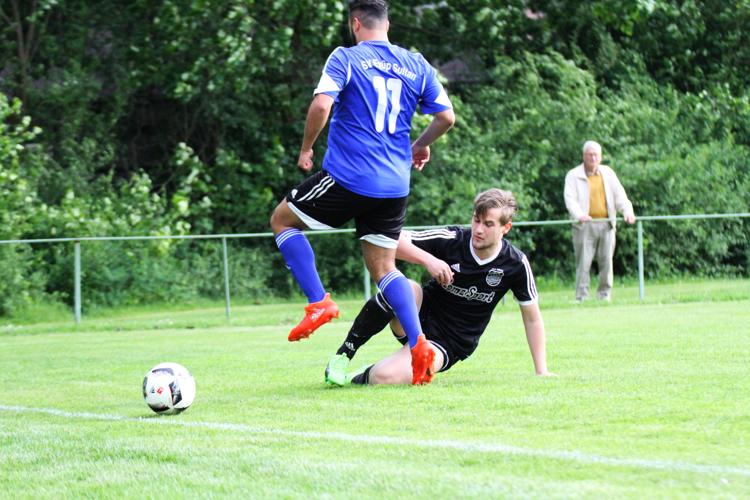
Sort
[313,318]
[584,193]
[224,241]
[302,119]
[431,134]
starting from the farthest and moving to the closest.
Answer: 1. [302,119]
2. [224,241]
3. [584,193]
4. [431,134]
5. [313,318]

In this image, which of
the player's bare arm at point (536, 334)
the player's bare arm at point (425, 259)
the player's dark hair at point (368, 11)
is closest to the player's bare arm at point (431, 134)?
the player's bare arm at point (425, 259)

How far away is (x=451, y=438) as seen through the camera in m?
5.29

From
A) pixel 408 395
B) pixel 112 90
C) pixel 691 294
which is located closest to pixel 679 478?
pixel 408 395

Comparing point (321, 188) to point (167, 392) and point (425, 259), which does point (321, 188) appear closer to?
point (425, 259)

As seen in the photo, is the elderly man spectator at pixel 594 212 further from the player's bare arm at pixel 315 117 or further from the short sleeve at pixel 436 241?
the player's bare arm at pixel 315 117

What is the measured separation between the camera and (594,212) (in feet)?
55.9

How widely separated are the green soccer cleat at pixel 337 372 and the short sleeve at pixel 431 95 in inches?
64.8

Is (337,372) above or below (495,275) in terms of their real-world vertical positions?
below

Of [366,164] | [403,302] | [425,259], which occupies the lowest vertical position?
[403,302]

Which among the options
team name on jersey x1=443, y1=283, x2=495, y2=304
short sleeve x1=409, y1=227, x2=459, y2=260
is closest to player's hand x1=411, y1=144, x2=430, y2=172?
short sleeve x1=409, y1=227, x2=459, y2=260

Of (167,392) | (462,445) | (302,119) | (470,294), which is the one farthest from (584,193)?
(462,445)

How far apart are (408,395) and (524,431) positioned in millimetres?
1525

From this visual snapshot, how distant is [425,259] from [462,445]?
2425 mm

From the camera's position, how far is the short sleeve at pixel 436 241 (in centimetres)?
764
